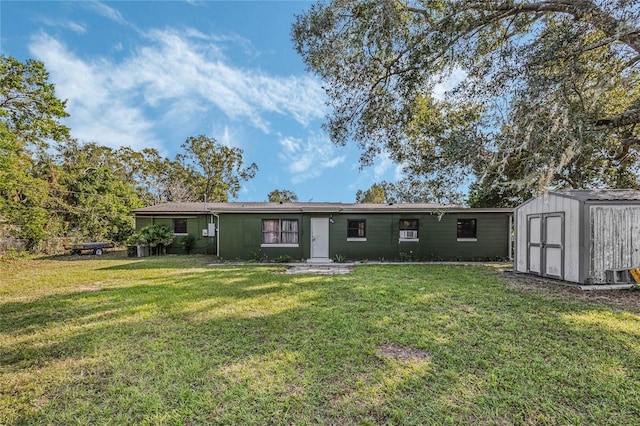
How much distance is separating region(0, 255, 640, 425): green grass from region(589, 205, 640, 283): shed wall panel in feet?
7.09

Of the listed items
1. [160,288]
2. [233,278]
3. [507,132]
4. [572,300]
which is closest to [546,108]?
[507,132]

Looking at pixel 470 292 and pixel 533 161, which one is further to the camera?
pixel 470 292

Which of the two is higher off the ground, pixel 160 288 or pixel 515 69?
pixel 515 69

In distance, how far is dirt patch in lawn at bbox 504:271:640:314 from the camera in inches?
238

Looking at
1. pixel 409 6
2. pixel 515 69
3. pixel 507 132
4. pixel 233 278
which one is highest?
pixel 409 6

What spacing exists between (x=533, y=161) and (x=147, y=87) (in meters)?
15.0

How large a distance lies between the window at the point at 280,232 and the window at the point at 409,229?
463 cm

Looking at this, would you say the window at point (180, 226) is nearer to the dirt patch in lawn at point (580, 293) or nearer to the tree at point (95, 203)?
the tree at point (95, 203)

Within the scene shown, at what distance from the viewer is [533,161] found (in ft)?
18.8

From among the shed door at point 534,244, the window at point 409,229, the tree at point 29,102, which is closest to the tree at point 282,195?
the tree at point 29,102

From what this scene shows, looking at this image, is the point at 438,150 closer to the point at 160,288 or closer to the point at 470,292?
the point at 470,292

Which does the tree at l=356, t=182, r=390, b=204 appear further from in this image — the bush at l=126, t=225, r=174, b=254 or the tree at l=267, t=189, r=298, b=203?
the bush at l=126, t=225, r=174, b=254

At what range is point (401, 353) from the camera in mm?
3738

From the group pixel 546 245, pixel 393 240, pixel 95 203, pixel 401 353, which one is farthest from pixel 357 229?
pixel 95 203
